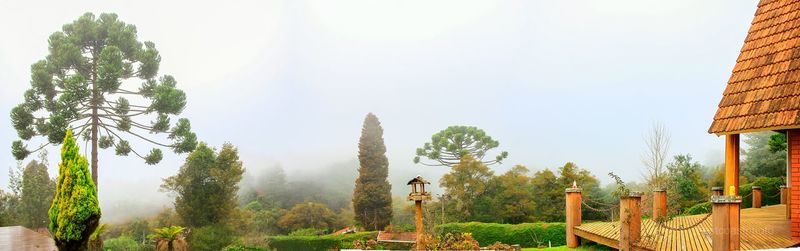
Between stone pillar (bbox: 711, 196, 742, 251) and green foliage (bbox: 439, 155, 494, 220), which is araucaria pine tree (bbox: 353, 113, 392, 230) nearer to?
green foliage (bbox: 439, 155, 494, 220)

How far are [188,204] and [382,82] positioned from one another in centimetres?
920

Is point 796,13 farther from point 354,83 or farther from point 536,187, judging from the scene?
point 354,83

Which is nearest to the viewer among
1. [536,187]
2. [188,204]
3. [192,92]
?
[188,204]

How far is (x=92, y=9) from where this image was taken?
53.8ft

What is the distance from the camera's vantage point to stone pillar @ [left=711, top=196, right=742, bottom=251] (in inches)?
249

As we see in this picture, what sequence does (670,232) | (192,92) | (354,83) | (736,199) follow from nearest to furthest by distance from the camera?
(736,199), (670,232), (192,92), (354,83)

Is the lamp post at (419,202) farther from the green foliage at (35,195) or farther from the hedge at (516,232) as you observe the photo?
the green foliage at (35,195)

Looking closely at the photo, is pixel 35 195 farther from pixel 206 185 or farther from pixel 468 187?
pixel 468 187

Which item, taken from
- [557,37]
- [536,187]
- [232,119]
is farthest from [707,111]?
[232,119]

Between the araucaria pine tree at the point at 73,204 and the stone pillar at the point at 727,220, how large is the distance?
29.5ft

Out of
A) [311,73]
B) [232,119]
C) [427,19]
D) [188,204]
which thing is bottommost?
[188,204]

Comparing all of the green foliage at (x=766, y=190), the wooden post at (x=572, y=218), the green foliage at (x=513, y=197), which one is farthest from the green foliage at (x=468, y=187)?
the wooden post at (x=572, y=218)

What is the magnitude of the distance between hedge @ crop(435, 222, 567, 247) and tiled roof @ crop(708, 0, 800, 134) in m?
6.37

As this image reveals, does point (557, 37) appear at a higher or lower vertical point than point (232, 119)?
higher
